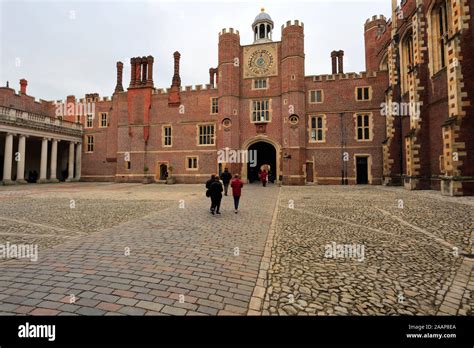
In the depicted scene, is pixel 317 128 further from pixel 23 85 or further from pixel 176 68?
pixel 23 85

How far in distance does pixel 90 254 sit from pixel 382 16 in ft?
120

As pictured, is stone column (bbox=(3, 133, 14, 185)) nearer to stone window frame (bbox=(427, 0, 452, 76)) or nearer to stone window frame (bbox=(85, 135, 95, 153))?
stone window frame (bbox=(85, 135, 95, 153))

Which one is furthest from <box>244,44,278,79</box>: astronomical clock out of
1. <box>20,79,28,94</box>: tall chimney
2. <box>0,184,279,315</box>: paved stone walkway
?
<box>20,79,28,94</box>: tall chimney

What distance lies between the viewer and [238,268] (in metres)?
3.97

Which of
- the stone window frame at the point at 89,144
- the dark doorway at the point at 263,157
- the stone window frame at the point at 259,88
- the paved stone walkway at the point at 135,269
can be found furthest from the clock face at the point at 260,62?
the stone window frame at the point at 89,144

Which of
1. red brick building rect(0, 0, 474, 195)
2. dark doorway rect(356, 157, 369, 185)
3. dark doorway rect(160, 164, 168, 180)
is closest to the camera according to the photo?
red brick building rect(0, 0, 474, 195)

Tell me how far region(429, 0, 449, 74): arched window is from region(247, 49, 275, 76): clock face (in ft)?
46.4

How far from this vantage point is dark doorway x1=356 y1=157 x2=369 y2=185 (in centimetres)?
2555

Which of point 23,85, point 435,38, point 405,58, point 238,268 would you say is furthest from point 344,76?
point 23,85

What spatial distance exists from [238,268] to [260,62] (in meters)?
27.4

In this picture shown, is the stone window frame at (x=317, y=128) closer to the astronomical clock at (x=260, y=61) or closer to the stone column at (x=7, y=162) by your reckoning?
the astronomical clock at (x=260, y=61)

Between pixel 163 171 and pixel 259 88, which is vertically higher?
pixel 259 88

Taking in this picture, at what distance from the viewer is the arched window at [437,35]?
1620cm
